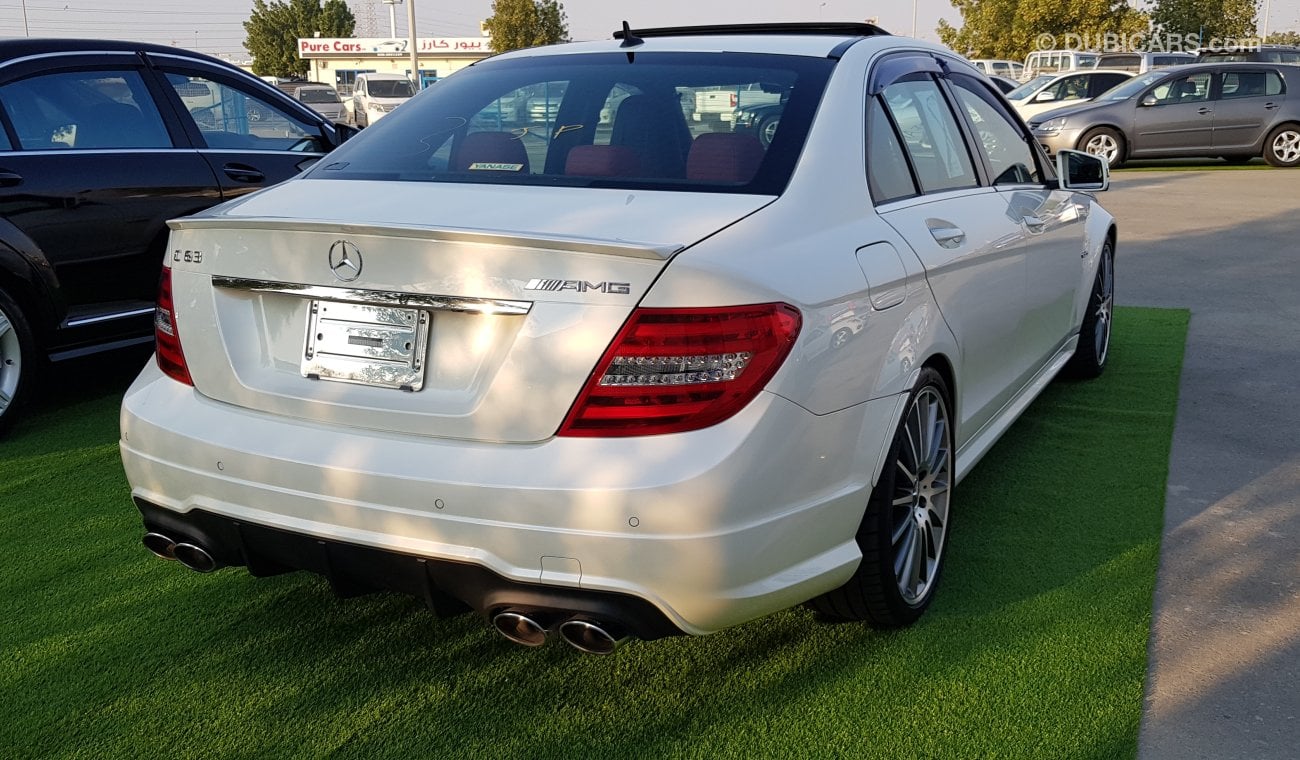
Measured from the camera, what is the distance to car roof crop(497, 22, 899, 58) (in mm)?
3434

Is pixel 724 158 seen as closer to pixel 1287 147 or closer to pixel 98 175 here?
pixel 98 175

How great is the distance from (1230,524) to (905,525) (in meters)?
1.55

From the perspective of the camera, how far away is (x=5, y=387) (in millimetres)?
4984

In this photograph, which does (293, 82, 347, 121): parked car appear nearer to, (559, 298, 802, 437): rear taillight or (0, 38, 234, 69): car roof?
(0, 38, 234, 69): car roof

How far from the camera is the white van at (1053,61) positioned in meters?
31.5

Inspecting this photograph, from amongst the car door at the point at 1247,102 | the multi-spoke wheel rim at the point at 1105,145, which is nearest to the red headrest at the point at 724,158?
the multi-spoke wheel rim at the point at 1105,145

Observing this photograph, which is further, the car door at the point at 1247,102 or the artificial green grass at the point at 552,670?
the car door at the point at 1247,102

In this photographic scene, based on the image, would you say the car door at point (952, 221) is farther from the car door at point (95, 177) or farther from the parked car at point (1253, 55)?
the parked car at point (1253, 55)

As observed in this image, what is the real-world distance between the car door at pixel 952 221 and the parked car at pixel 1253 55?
75.6 ft

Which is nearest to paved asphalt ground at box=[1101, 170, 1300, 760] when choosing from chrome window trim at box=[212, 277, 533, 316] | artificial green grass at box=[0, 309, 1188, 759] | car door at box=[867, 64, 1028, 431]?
artificial green grass at box=[0, 309, 1188, 759]

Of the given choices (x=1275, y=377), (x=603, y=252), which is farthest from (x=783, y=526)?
(x=1275, y=377)

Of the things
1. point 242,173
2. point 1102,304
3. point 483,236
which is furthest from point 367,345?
point 1102,304

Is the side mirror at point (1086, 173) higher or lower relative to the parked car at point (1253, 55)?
lower

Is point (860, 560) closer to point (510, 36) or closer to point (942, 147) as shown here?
point (942, 147)
